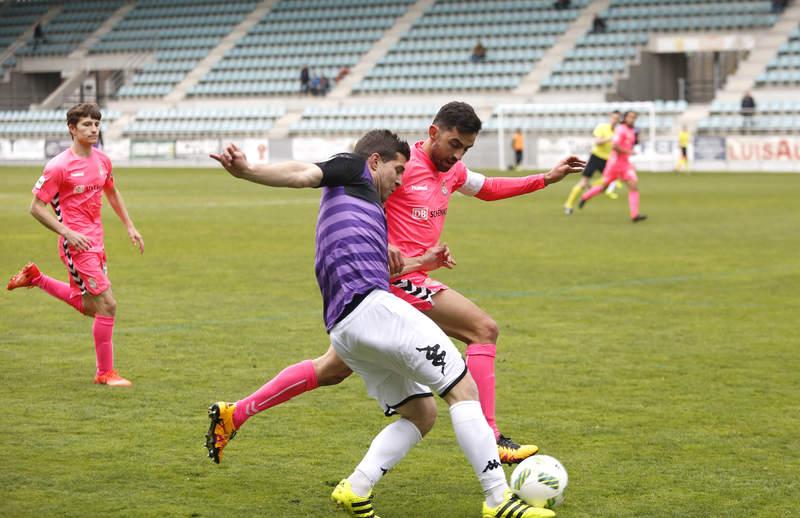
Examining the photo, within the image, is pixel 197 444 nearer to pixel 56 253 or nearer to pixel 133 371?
pixel 133 371

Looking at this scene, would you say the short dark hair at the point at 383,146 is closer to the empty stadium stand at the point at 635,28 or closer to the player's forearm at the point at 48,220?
the player's forearm at the point at 48,220

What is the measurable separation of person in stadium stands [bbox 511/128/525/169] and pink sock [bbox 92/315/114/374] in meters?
34.7

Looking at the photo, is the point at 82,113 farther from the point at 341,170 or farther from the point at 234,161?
the point at 234,161

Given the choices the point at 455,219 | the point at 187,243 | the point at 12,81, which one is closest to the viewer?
the point at 187,243

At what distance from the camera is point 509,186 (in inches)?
279

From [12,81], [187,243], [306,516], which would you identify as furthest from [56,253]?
[12,81]

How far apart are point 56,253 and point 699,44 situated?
33.3 meters

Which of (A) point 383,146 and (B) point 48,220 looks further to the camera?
(B) point 48,220

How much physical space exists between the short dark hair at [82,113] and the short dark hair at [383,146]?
3569 millimetres

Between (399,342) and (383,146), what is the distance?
0.86m

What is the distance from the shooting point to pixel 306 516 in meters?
5.45

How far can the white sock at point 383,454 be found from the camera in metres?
5.30

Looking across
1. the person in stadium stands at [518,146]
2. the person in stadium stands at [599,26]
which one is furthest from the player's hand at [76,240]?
the person in stadium stands at [599,26]

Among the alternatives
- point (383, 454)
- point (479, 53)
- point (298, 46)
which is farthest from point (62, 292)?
point (298, 46)
